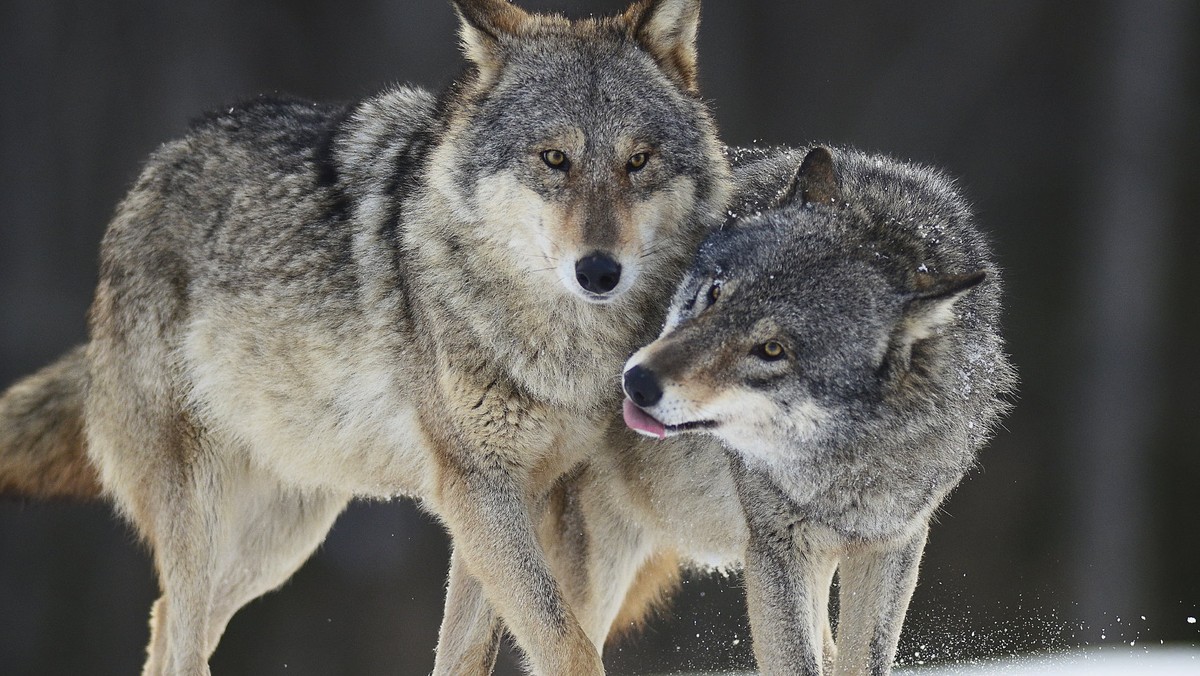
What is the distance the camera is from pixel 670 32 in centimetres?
360

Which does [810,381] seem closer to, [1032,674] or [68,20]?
[1032,674]

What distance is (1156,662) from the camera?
18.3 feet

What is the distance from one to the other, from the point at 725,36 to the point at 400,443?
5915mm

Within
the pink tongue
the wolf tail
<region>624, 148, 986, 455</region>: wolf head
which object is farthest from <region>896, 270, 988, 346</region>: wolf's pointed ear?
the wolf tail

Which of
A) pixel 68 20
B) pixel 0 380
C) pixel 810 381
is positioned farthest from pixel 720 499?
pixel 68 20

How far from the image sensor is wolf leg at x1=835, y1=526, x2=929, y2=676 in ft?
11.5

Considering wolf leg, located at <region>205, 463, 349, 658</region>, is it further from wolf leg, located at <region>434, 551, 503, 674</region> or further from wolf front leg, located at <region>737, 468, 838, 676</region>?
wolf front leg, located at <region>737, 468, 838, 676</region>

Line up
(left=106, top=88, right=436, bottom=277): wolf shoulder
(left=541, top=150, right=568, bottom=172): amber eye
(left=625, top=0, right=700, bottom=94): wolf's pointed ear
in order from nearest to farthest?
(left=541, top=150, right=568, bottom=172): amber eye → (left=625, top=0, right=700, bottom=94): wolf's pointed ear → (left=106, top=88, right=436, bottom=277): wolf shoulder

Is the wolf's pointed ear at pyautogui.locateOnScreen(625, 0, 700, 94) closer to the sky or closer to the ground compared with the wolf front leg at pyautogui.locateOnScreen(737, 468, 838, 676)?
closer to the sky

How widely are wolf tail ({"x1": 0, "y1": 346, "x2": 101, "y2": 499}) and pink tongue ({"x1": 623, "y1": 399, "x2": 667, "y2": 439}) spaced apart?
2412 millimetres

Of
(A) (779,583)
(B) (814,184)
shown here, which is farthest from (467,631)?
(B) (814,184)

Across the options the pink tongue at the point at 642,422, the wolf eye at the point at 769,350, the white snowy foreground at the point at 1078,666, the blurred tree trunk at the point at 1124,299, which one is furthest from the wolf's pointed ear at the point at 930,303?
the blurred tree trunk at the point at 1124,299

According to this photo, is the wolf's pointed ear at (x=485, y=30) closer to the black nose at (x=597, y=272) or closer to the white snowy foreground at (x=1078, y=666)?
the black nose at (x=597, y=272)

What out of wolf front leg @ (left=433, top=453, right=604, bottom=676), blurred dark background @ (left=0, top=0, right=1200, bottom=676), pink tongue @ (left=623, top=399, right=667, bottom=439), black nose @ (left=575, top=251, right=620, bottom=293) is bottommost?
blurred dark background @ (left=0, top=0, right=1200, bottom=676)
